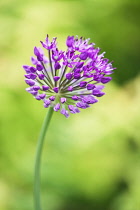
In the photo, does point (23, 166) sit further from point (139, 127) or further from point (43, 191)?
point (139, 127)

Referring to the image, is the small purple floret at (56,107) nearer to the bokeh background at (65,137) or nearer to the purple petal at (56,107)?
the purple petal at (56,107)

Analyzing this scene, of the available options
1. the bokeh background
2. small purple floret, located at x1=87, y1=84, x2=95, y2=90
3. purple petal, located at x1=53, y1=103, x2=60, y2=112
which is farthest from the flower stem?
the bokeh background

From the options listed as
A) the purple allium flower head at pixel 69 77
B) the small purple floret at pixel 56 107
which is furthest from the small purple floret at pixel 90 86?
the small purple floret at pixel 56 107

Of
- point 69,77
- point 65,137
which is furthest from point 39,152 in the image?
point 65,137

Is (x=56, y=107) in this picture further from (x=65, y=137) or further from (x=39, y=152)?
(x=65, y=137)

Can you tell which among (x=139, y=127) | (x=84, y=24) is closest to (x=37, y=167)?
(x=139, y=127)

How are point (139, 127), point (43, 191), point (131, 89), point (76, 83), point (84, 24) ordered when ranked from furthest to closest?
point (84, 24) → point (131, 89) → point (139, 127) → point (43, 191) → point (76, 83)
